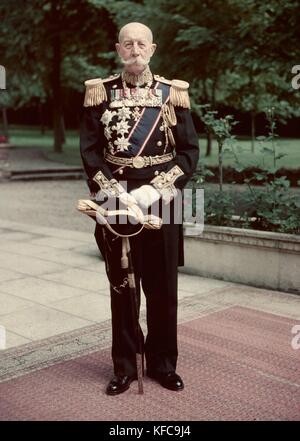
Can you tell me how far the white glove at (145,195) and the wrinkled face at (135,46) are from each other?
75 cm

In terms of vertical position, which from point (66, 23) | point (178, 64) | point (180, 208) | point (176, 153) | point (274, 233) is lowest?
point (274, 233)

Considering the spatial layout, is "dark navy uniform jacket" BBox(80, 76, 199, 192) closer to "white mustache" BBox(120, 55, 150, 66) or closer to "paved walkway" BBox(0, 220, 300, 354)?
"white mustache" BBox(120, 55, 150, 66)

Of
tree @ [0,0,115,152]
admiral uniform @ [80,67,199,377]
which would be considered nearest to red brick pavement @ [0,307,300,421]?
admiral uniform @ [80,67,199,377]

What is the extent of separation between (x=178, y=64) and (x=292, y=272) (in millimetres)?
9657

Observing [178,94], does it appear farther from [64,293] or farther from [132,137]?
[64,293]

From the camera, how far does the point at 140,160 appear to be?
4.01 metres

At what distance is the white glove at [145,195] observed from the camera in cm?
392

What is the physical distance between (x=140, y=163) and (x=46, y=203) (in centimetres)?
1097

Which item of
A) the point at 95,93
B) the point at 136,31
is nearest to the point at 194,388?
the point at 95,93

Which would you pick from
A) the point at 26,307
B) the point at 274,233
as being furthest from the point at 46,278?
the point at 274,233

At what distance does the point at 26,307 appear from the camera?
248 inches

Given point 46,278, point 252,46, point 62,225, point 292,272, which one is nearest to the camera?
point 292,272

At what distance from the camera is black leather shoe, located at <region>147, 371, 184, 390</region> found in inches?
168
